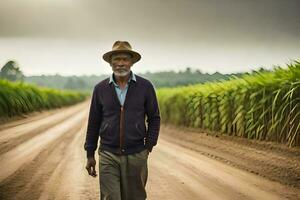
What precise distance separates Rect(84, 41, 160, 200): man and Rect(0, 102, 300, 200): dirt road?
297 cm

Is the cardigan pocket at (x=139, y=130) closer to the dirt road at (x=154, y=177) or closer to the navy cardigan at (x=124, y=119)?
the navy cardigan at (x=124, y=119)

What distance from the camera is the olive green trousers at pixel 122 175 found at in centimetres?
498

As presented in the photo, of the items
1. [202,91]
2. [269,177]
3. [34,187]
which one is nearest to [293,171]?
[269,177]

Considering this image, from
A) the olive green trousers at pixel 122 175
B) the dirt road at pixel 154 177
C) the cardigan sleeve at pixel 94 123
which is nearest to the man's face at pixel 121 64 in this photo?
the cardigan sleeve at pixel 94 123

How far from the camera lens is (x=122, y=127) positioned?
501 centimetres

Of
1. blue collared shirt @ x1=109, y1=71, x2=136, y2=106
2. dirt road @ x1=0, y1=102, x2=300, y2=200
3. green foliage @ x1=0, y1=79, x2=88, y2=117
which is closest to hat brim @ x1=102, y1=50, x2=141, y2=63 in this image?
blue collared shirt @ x1=109, y1=71, x2=136, y2=106

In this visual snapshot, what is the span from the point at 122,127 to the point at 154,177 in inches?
201

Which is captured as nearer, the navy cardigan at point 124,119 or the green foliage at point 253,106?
the navy cardigan at point 124,119

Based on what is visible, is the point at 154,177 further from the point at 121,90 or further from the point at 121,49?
the point at 121,49

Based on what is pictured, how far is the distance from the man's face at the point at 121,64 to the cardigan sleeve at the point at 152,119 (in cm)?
33

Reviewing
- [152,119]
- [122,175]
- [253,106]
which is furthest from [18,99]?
[122,175]

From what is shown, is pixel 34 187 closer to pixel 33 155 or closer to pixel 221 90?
pixel 33 155

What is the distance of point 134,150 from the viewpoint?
506 centimetres

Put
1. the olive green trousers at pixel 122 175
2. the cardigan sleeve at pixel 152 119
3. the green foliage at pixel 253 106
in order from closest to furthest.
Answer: the olive green trousers at pixel 122 175 → the cardigan sleeve at pixel 152 119 → the green foliage at pixel 253 106
